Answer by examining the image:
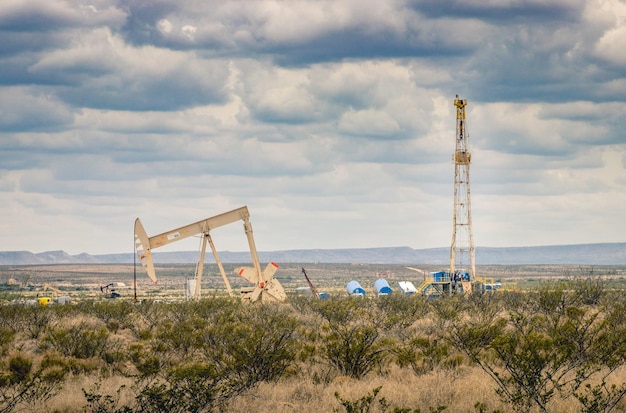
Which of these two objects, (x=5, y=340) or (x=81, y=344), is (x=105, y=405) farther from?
(x=5, y=340)

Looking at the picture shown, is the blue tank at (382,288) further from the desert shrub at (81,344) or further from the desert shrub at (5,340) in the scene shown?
the desert shrub at (81,344)

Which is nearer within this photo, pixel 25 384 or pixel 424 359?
Answer: pixel 25 384

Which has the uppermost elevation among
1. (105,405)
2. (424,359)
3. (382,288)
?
(382,288)

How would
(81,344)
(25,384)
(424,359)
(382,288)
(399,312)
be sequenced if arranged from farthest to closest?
1. (382,288)
2. (399,312)
3. (81,344)
4. (424,359)
5. (25,384)

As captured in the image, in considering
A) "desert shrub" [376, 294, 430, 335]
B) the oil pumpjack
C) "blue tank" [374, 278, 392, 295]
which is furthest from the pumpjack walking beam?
"blue tank" [374, 278, 392, 295]

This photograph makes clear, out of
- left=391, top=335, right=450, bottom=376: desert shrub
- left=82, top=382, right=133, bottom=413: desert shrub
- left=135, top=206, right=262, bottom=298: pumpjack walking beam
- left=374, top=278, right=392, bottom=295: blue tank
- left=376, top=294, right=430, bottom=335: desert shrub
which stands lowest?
left=82, top=382, right=133, bottom=413: desert shrub

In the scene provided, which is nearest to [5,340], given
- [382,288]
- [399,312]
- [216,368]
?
[216,368]

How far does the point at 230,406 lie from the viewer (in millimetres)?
22391

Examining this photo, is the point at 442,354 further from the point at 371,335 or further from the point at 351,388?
the point at 351,388

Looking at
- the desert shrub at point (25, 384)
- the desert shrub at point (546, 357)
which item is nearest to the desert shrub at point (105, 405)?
the desert shrub at point (25, 384)

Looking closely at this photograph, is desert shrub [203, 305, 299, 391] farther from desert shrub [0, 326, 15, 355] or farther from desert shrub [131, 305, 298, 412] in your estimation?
desert shrub [0, 326, 15, 355]

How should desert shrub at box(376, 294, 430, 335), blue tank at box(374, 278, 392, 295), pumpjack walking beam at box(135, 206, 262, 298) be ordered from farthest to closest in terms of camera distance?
1. blue tank at box(374, 278, 392, 295)
2. pumpjack walking beam at box(135, 206, 262, 298)
3. desert shrub at box(376, 294, 430, 335)

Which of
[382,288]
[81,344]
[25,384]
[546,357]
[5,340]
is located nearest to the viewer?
[546,357]

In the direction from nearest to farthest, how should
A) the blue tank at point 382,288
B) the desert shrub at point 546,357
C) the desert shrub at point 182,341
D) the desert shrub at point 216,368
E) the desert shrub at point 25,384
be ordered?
the desert shrub at point 216,368 → the desert shrub at point 546,357 → the desert shrub at point 25,384 → the desert shrub at point 182,341 → the blue tank at point 382,288
